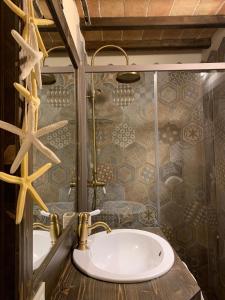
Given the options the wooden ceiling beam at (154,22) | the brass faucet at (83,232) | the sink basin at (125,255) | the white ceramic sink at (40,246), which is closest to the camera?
the white ceramic sink at (40,246)

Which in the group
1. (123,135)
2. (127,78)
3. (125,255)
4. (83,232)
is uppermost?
(127,78)

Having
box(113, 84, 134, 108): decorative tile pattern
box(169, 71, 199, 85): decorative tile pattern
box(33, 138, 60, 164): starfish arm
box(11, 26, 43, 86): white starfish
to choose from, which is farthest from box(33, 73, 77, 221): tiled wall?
box(169, 71, 199, 85): decorative tile pattern

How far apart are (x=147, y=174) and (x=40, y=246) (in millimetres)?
1567

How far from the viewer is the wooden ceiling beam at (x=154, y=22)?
203cm

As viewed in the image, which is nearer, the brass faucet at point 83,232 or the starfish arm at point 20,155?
the starfish arm at point 20,155

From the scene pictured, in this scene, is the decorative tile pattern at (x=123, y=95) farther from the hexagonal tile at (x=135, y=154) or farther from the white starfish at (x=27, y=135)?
the white starfish at (x=27, y=135)

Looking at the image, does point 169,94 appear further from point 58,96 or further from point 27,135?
point 27,135

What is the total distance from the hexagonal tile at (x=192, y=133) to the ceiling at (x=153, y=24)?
2.41 ft

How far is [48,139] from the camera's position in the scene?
108cm

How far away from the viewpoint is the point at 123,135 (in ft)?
7.47

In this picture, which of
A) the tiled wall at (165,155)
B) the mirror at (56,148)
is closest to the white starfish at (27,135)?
the mirror at (56,148)

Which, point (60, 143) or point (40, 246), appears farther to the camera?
point (60, 143)

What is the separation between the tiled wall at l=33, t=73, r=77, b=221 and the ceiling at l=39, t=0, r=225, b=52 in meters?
0.79

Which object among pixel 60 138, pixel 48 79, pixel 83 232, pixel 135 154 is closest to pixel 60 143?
pixel 60 138
